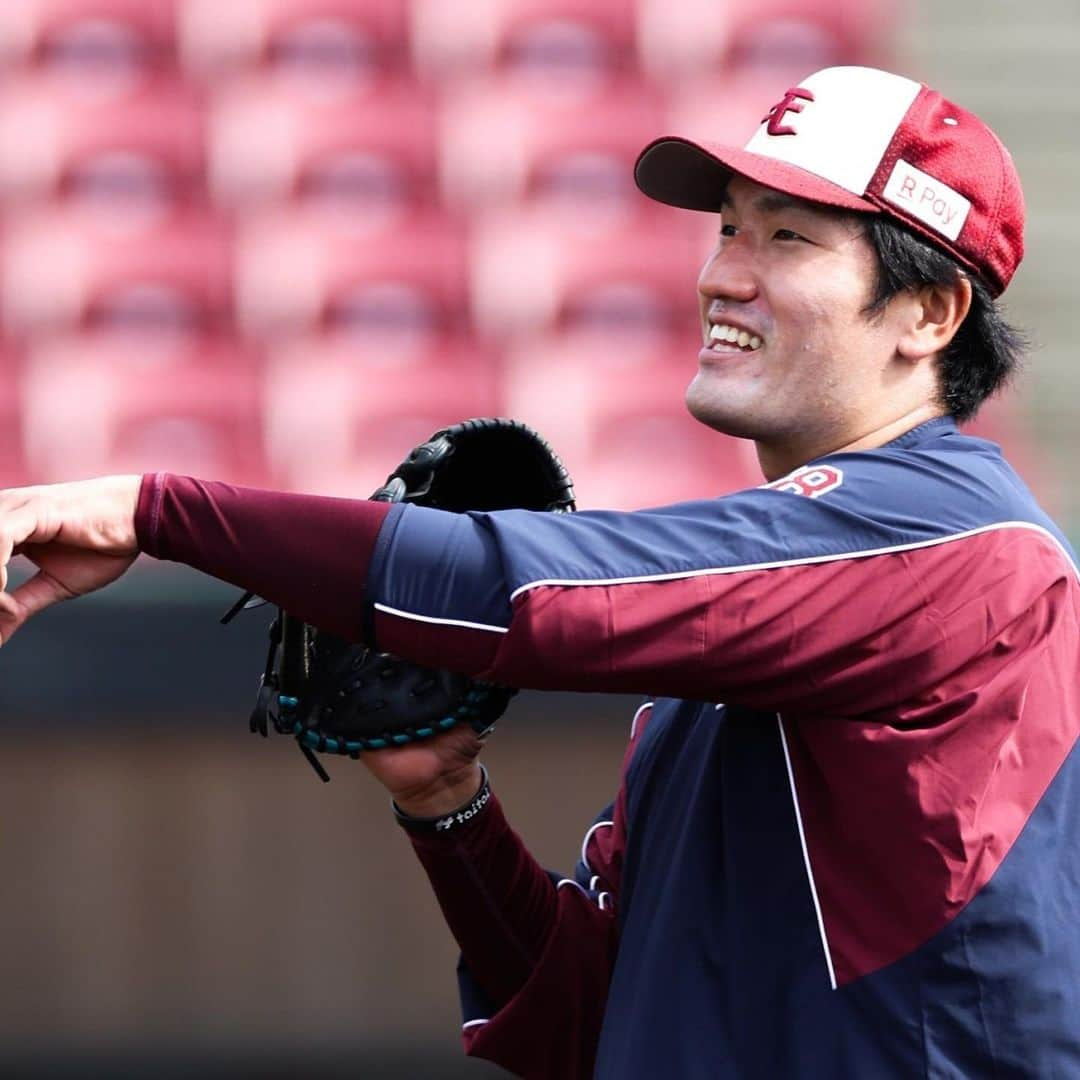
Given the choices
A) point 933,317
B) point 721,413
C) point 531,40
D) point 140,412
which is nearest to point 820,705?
point 721,413

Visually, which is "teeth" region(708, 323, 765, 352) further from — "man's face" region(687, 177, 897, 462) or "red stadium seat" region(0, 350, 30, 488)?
"red stadium seat" region(0, 350, 30, 488)

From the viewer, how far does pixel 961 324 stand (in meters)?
1.93

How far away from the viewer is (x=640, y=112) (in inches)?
180

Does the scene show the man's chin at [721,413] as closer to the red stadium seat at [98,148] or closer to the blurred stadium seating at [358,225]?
the blurred stadium seating at [358,225]

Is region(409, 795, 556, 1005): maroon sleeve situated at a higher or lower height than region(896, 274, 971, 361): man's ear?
lower

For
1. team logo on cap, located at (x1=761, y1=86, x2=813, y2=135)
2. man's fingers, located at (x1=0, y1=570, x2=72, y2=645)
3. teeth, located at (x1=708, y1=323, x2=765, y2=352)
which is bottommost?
man's fingers, located at (x1=0, y1=570, x2=72, y2=645)

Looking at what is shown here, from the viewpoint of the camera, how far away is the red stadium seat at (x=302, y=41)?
4562 mm

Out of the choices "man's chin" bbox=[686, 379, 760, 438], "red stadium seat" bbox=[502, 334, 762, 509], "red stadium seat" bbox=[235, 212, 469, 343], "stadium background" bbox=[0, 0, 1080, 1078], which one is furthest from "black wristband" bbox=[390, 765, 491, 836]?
"red stadium seat" bbox=[235, 212, 469, 343]

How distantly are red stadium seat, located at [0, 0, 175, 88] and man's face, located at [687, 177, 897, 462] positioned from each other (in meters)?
2.98

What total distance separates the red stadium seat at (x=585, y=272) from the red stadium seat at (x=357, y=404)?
14 centimetres

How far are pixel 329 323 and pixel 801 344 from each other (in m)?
2.43

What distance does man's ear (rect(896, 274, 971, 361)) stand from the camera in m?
1.89

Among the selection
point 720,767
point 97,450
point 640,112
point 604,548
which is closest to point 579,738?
point 97,450

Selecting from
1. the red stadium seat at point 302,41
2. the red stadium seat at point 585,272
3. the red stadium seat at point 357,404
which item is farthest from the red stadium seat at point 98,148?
the red stadium seat at point 585,272
